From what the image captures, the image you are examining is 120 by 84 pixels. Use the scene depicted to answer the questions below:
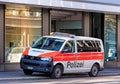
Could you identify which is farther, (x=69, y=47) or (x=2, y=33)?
(x=2, y=33)

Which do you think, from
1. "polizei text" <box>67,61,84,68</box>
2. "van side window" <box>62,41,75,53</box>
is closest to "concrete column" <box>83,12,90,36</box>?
"polizei text" <box>67,61,84,68</box>

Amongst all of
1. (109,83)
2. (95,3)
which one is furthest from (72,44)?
(95,3)

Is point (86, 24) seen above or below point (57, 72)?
above

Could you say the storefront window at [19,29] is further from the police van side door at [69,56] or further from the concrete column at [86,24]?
the police van side door at [69,56]

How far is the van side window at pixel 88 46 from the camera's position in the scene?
75.5 ft

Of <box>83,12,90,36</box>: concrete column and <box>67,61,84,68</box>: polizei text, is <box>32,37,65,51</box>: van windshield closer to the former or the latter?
<box>67,61,84,68</box>: polizei text

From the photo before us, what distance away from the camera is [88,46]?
930 inches

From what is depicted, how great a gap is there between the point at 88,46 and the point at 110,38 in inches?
308

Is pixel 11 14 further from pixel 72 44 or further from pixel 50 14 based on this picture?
pixel 72 44

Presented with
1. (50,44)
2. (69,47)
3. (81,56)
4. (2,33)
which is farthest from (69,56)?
(2,33)

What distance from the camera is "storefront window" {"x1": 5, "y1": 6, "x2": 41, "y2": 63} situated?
2550 cm

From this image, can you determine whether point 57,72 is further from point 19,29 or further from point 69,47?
point 19,29

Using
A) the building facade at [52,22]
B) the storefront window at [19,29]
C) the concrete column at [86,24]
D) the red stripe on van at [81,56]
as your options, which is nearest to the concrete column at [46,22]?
the building facade at [52,22]

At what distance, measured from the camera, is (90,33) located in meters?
29.9
